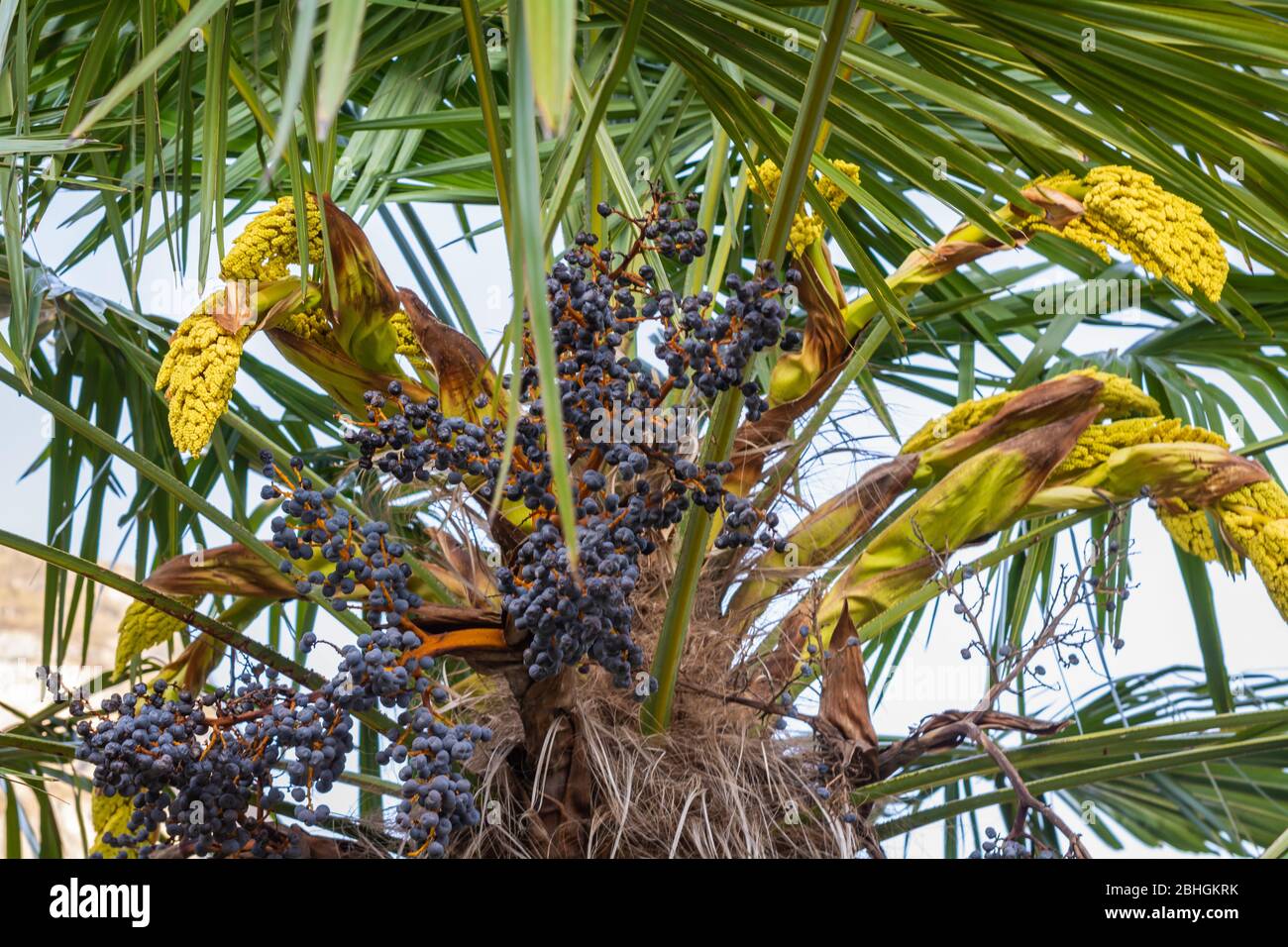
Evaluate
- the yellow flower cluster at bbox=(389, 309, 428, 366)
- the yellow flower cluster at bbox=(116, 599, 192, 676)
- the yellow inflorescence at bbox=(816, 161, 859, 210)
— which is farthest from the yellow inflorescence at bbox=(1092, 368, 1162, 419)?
the yellow flower cluster at bbox=(116, 599, 192, 676)

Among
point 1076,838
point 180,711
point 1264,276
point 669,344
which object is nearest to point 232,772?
point 180,711

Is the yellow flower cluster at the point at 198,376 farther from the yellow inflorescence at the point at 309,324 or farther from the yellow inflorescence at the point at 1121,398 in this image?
the yellow inflorescence at the point at 1121,398

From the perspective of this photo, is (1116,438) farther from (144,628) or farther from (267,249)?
(144,628)

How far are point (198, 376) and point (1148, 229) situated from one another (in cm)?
61

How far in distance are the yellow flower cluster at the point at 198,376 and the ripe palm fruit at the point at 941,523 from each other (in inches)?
18.1

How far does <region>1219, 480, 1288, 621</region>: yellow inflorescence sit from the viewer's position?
932 millimetres

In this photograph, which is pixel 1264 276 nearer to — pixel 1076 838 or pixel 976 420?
pixel 976 420

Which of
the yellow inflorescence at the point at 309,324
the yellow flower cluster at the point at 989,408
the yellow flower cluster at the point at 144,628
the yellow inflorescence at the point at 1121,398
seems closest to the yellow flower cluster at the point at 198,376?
the yellow inflorescence at the point at 309,324

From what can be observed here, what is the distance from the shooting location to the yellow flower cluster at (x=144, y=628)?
1.06m

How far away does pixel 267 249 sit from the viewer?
874 millimetres

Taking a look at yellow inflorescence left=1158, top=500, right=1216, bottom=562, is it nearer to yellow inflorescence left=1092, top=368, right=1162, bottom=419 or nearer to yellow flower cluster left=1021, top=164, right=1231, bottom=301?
yellow inflorescence left=1092, top=368, right=1162, bottom=419

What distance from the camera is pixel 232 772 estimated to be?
0.75 metres

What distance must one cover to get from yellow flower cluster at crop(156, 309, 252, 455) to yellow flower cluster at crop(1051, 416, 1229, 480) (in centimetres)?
65

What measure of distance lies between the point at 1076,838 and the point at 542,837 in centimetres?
36
